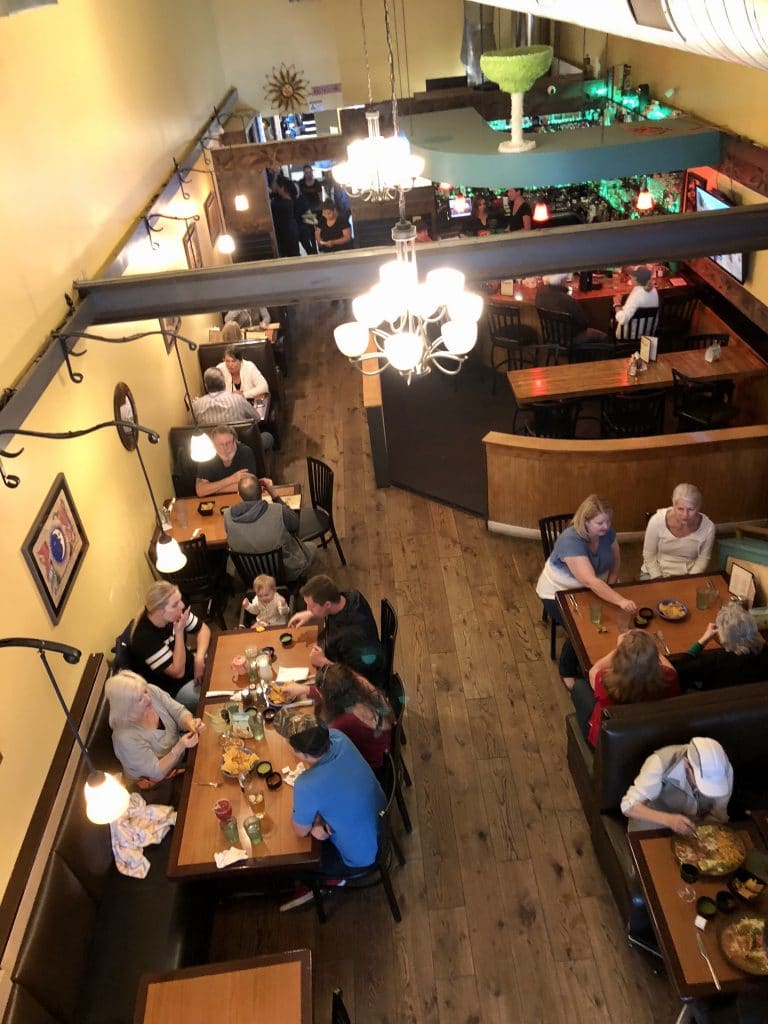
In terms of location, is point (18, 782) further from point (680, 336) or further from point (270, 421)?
point (680, 336)

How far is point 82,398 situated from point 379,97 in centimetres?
974

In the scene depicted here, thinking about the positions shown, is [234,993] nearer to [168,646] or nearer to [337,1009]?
[337,1009]

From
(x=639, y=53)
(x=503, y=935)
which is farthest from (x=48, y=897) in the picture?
(x=639, y=53)

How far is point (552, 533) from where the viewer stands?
534cm

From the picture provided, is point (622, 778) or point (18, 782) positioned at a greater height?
point (18, 782)

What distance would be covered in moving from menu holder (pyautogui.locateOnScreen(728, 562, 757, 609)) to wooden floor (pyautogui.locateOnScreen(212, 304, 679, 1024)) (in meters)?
1.28

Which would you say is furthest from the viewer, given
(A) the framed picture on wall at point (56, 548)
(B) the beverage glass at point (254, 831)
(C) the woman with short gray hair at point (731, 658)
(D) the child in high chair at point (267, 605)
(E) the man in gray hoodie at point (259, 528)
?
(E) the man in gray hoodie at point (259, 528)

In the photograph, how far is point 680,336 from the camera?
28.8 feet

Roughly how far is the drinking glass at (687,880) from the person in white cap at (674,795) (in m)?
0.17

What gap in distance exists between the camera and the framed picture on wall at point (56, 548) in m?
3.86

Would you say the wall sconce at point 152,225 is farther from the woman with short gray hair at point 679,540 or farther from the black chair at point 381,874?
the black chair at point 381,874

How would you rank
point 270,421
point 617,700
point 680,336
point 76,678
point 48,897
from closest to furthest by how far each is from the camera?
point 48,897 < point 617,700 < point 76,678 < point 270,421 < point 680,336

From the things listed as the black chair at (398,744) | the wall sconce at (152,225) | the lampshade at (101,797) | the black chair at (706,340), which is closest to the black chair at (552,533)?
the black chair at (398,744)

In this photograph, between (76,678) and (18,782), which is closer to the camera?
(18,782)
